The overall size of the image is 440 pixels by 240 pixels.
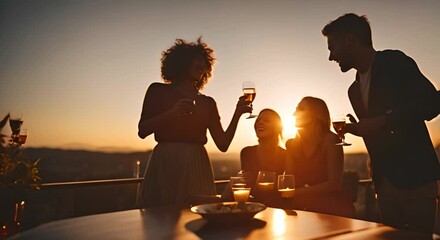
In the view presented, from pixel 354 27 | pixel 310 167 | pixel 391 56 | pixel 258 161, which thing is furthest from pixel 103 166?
pixel 391 56

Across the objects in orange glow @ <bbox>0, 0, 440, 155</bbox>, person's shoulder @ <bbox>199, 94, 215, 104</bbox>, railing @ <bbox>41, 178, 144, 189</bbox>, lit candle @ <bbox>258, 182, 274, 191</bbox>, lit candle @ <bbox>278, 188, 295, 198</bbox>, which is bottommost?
railing @ <bbox>41, 178, 144, 189</bbox>

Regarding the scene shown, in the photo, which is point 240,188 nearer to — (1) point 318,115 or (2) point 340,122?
(2) point 340,122

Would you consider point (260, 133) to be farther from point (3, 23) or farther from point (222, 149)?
point (3, 23)

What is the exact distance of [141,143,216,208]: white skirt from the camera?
2.11 metres

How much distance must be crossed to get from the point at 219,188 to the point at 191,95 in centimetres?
175

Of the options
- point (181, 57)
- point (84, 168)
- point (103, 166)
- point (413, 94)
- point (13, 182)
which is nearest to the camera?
point (13, 182)

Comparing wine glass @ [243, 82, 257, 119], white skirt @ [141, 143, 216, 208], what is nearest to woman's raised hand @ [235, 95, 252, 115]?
wine glass @ [243, 82, 257, 119]

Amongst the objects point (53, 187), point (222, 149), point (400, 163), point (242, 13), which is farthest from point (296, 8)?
point (53, 187)

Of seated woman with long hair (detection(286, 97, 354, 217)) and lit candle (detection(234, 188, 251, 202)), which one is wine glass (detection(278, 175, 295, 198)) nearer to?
lit candle (detection(234, 188, 251, 202))

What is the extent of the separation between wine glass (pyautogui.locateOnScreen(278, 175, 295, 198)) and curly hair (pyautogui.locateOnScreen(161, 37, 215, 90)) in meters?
1.07

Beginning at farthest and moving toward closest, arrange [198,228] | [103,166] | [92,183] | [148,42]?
[148,42], [103,166], [92,183], [198,228]

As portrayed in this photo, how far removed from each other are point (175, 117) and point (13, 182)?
906mm

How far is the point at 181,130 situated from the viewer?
2.13 metres

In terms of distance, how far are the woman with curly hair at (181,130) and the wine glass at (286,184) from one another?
0.65 meters
